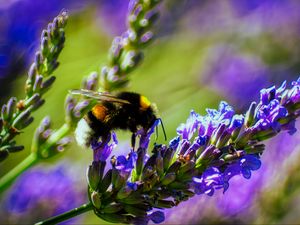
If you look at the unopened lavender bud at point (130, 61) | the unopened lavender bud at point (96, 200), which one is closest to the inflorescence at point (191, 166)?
the unopened lavender bud at point (96, 200)

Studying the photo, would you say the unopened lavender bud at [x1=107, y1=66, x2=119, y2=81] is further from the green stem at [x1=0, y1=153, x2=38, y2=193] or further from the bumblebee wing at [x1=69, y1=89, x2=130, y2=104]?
the green stem at [x1=0, y1=153, x2=38, y2=193]

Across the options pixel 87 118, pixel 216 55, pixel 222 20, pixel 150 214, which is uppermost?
pixel 222 20

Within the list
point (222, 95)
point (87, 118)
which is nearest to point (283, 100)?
point (87, 118)

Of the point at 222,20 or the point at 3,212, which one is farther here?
the point at 222,20

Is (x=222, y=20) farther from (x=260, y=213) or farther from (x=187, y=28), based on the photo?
(x=260, y=213)

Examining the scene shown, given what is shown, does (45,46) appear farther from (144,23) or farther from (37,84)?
(144,23)
